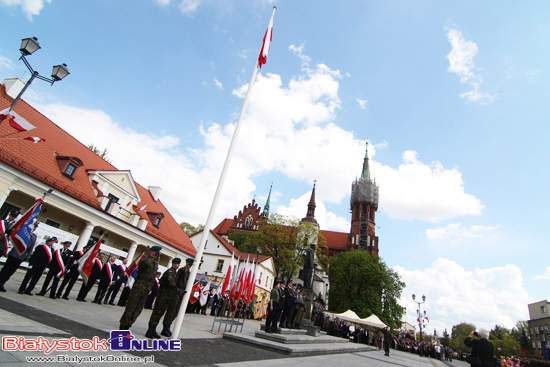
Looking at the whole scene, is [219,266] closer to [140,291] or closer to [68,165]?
[68,165]

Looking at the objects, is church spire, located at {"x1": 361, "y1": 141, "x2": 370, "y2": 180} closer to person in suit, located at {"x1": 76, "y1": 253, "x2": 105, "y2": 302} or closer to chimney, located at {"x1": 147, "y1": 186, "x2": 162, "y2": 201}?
chimney, located at {"x1": 147, "y1": 186, "x2": 162, "y2": 201}

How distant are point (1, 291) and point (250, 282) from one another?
987cm

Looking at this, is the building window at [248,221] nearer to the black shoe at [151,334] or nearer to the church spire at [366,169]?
the church spire at [366,169]

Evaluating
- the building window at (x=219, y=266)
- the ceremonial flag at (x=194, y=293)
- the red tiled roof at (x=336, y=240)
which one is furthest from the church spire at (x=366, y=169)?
the ceremonial flag at (x=194, y=293)

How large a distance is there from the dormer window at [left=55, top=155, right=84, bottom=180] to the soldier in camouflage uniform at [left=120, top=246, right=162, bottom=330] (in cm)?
1566

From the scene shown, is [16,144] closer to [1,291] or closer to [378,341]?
[1,291]

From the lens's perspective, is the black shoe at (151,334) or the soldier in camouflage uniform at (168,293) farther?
the soldier in camouflage uniform at (168,293)

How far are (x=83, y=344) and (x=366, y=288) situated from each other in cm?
5096

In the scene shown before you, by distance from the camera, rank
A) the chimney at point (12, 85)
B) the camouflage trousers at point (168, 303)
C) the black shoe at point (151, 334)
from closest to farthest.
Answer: the black shoe at point (151, 334) → the camouflage trousers at point (168, 303) → the chimney at point (12, 85)

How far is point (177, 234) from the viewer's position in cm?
2931

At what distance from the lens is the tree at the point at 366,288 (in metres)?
46.8

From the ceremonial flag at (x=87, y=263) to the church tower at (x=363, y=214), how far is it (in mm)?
64886

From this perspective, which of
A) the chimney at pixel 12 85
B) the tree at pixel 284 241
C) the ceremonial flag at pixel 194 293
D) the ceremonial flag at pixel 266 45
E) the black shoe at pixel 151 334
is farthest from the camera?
the tree at pixel 284 241

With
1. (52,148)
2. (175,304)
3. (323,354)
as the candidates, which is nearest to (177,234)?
(52,148)
